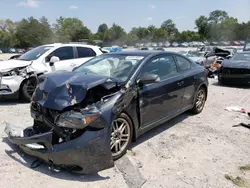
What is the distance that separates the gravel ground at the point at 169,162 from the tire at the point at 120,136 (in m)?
0.14

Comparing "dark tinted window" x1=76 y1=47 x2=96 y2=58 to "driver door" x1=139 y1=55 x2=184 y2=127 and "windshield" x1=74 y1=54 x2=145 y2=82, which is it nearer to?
"windshield" x1=74 y1=54 x2=145 y2=82

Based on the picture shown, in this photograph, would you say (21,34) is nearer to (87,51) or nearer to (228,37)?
(228,37)

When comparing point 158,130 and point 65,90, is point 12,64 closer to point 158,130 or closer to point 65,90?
point 65,90

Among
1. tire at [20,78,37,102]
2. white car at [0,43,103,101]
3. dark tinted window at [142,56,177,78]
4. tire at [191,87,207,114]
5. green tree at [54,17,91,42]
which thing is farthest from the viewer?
green tree at [54,17,91,42]

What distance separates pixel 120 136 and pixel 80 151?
2.61ft

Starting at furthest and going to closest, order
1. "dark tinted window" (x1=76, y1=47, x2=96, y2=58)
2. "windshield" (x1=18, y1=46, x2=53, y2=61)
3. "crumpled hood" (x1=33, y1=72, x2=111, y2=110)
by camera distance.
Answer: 1. "dark tinted window" (x1=76, y1=47, x2=96, y2=58)
2. "windshield" (x1=18, y1=46, x2=53, y2=61)
3. "crumpled hood" (x1=33, y1=72, x2=111, y2=110)

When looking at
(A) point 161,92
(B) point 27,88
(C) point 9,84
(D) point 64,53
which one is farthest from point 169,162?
(D) point 64,53

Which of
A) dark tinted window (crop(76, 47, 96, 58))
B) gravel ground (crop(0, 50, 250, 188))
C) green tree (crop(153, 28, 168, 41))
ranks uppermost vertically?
green tree (crop(153, 28, 168, 41))

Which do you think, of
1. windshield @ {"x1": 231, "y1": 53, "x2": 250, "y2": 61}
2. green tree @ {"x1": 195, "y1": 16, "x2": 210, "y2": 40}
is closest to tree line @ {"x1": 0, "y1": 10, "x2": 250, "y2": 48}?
green tree @ {"x1": 195, "y1": 16, "x2": 210, "y2": 40}

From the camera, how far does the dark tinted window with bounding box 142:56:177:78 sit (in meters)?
4.46

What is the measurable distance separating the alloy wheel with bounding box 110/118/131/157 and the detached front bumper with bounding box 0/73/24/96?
13.8ft

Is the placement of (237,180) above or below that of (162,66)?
below

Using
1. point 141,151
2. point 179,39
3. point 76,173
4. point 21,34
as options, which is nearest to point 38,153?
point 76,173

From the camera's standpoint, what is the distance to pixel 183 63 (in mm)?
5570
